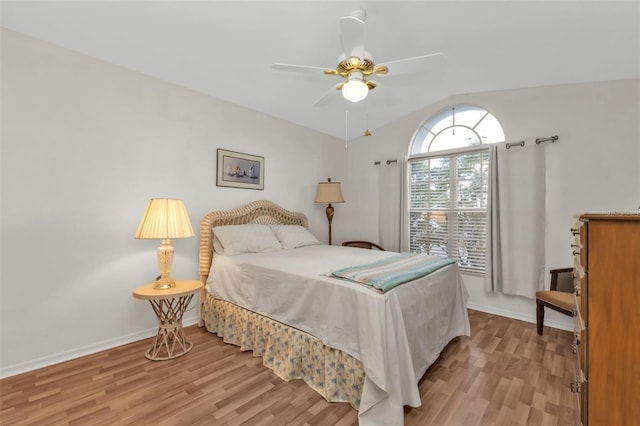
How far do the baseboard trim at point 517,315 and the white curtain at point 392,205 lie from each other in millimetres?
1168

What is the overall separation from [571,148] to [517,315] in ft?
6.48

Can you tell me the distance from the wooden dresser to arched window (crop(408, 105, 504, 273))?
261 centimetres

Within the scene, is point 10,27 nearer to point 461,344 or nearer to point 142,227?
point 142,227

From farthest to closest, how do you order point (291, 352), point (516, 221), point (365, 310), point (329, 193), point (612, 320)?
point (329, 193), point (516, 221), point (291, 352), point (365, 310), point (612, 320)

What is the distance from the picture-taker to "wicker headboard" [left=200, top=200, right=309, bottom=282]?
302 centimetres

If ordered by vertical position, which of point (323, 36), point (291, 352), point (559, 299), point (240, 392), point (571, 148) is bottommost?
point (240, 392)

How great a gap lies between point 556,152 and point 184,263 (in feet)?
14.1

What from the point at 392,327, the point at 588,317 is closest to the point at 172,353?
the point at 392,327

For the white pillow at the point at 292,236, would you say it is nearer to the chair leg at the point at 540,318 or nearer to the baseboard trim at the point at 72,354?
the baseboard trim at the point at 72,354

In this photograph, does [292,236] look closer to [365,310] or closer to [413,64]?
[365,310]

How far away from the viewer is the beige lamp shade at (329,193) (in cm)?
425

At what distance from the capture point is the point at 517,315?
10.8 feet

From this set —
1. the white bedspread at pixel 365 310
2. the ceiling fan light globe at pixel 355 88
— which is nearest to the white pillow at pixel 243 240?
the white bedspread at pixel 365 310

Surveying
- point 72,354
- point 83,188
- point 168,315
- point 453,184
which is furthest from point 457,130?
point 72,354
